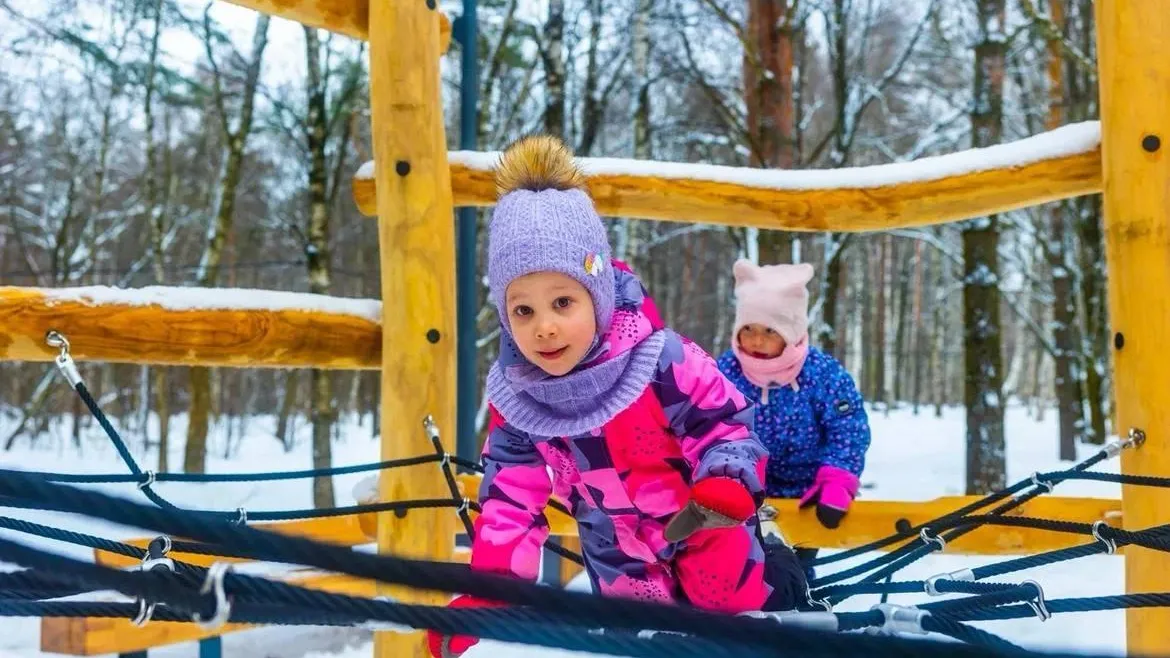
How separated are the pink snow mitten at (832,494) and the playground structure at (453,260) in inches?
3.3

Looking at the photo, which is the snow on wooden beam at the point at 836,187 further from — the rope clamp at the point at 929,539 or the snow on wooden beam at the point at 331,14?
the rope clamp at the point at 929,539

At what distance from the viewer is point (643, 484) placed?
171cm

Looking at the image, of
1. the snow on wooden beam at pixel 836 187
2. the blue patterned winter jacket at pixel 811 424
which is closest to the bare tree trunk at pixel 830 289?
the snow on wooden beam at pixel 836 187

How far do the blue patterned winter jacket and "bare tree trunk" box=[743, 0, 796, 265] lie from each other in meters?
4.07

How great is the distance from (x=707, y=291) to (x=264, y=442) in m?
10.9

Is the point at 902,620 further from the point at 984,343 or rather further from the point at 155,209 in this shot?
the point at 155,209

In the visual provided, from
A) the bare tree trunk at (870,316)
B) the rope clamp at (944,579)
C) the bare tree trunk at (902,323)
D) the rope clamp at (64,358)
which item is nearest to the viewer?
the rope clamp at (944,579)

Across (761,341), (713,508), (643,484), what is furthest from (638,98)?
(713,508)

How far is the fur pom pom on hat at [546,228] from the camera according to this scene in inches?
62.9

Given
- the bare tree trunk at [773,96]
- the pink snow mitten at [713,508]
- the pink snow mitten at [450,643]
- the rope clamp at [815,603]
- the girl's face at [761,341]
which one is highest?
the bare tree trunk at [773,96]

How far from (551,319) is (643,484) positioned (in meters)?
0.35

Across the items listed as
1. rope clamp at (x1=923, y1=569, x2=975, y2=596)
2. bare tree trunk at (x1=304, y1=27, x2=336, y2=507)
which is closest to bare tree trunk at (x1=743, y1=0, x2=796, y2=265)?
bare tree trunk at (x1=304, y1=27, x2=336, y2=507)

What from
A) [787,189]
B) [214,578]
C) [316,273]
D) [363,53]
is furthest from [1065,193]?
[363,53]

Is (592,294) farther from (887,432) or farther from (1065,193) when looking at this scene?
(887,432)
